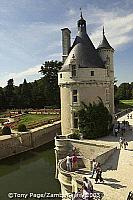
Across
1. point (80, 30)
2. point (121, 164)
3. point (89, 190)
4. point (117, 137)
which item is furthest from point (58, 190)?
point (80, 30)

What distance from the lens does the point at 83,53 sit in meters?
23.7

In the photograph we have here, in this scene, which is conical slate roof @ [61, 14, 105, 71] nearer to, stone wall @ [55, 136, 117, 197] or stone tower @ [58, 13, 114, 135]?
stone tower @ [58, 13, 114, 135]

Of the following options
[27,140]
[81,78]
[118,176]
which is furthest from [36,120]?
[118,176]

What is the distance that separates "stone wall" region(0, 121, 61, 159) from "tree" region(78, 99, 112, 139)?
841 cm

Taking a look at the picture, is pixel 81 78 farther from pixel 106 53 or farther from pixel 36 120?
pixel 36 120

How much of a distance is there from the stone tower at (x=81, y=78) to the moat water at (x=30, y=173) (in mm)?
3821

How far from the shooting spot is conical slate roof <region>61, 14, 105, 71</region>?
23247mm

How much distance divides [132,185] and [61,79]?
1363 centimetres

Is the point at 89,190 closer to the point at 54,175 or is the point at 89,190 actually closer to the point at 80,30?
the point at 54,175

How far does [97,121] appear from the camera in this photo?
22.4 metres

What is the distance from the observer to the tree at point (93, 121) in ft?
72.3

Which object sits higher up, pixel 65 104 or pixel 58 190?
pixel 65 104

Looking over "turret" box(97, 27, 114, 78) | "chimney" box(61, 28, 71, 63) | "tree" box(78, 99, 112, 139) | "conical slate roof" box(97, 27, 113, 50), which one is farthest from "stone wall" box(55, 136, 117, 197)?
"conical slate roof" box(97, 27, 113, 50)

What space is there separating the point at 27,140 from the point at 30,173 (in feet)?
24.6
